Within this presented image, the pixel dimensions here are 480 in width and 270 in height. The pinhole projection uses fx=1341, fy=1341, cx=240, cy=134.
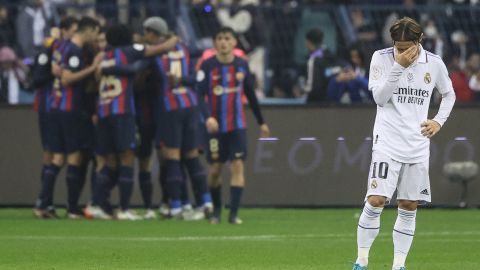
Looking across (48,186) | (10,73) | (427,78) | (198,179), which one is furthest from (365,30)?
(427,78)

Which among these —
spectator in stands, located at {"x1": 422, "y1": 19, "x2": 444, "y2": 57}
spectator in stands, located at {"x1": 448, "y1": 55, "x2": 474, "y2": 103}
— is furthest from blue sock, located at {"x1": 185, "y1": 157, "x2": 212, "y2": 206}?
spectator in stands, located at {"x1": 422, "y1": 19, "x2": 444, "y2": 57}

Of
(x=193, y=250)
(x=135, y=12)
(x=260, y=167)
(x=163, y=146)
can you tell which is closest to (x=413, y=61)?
(x=193, y=250)

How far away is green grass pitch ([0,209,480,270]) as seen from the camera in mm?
11438

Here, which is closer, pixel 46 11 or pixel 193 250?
pixel 193 250

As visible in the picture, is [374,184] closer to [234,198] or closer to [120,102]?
[234,198]

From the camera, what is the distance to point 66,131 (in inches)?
661

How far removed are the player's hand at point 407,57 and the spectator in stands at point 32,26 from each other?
1201cm

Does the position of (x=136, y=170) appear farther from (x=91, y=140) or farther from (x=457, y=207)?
(x=457, y=207)

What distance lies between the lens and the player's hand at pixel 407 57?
32.8 feet

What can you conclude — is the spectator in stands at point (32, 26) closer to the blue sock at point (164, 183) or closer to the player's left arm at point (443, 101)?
the blue sock at point (164, 183)

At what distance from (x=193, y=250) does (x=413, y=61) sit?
3423 millimetres

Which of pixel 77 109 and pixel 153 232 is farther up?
pixel 77 109

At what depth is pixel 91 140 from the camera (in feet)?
56.2

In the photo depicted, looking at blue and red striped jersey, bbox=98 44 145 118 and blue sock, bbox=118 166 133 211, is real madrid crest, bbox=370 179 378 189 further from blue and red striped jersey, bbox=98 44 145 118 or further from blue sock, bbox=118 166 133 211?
blue sock, bbox=118 166 133 211
